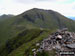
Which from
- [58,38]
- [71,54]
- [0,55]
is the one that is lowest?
[0,55]

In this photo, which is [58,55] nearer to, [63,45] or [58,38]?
[63,45]

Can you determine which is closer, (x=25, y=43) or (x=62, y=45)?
(x=62, y=45)

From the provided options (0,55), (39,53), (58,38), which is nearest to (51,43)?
(58,38)

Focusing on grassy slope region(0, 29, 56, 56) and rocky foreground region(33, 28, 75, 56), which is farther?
grassy slope region(0, 29, 56, 56)

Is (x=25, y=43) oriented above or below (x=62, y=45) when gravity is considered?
below

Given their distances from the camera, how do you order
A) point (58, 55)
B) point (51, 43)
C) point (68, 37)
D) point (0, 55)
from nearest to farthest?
point (58, 55) → point (51, 43) → point (68, 37) → point (0, 55)

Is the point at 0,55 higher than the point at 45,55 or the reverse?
the reverse

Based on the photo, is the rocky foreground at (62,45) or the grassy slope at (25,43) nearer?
the rocky foreground at (62,45)

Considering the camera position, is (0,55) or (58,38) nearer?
(58,38)

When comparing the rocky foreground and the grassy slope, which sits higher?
the rocky foreground

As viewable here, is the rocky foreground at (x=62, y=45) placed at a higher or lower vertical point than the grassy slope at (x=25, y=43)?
higher

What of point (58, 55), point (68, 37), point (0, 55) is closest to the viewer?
point (58, 55)
